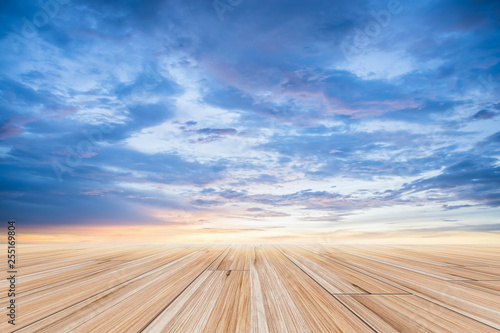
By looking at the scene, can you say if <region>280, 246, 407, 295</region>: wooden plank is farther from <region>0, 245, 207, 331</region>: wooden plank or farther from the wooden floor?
<region>0, 245, 207, 331</region>: wooden plank

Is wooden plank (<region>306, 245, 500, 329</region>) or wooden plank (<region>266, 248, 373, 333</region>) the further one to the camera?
wooden plank (<region>306, 245, 500, 329</region>)

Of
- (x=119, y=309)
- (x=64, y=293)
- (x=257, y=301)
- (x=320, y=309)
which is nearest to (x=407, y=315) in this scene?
(x=320, y=309)

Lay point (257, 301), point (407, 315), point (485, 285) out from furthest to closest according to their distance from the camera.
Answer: point (485, 285) → point (257, 301) → point (407, 315)

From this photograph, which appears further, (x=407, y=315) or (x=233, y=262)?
(x=233, y=262)

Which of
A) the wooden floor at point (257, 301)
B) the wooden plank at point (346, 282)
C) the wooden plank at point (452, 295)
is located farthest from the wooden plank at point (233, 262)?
the wooden plank at point (452, 295)

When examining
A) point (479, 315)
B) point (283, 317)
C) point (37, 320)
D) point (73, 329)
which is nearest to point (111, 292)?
point (37, 320)

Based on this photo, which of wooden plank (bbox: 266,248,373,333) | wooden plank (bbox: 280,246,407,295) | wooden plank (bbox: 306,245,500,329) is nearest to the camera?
wooden plank (bbox: 266,248,373,333)

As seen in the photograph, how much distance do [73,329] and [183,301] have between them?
23.7 inches

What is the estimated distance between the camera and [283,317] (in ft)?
4.78

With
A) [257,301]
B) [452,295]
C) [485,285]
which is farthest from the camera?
[485,285]

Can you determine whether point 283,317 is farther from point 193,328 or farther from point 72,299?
point 72,299

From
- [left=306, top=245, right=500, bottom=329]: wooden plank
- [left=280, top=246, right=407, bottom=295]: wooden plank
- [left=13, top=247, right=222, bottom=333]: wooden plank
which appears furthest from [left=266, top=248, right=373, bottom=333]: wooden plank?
[left=13, top=247, right=222, bottom=333]: wooden plank

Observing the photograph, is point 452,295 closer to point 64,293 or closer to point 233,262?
point 233,262

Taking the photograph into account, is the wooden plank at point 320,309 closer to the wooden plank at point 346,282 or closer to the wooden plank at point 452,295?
the wooden plank at point 346,282
